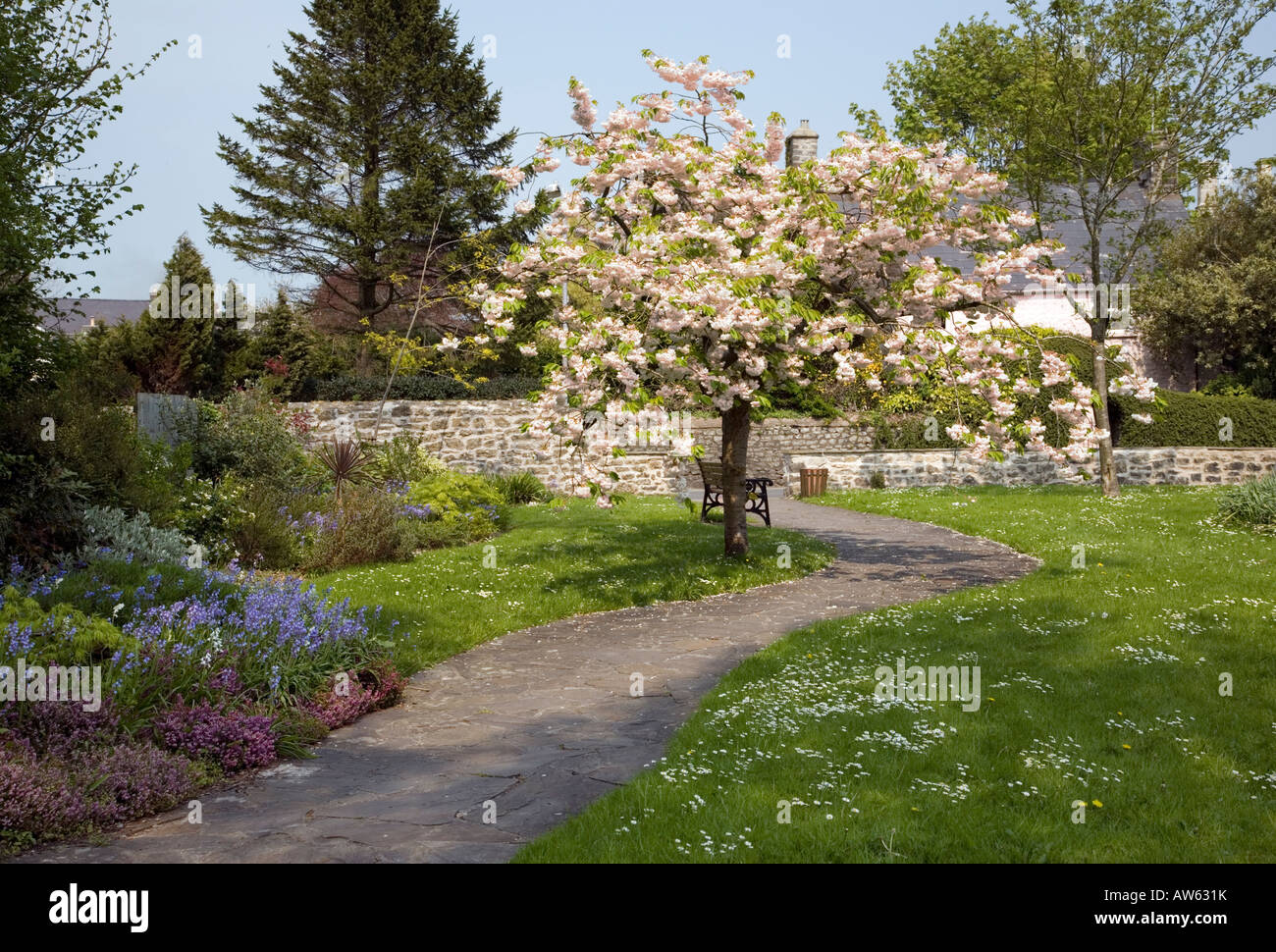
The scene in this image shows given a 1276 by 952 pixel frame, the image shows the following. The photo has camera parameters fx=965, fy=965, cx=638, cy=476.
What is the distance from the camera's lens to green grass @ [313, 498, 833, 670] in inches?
400

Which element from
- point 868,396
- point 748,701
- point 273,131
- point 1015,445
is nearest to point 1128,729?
point 748,701

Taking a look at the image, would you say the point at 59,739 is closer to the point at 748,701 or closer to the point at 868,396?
the point at 748,701

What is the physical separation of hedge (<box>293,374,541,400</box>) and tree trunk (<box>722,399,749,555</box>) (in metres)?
12.6

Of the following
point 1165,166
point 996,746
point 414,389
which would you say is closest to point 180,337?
point 414,389

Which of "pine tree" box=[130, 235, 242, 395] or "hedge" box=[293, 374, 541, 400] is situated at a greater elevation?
"pine tree" box=[130, 235, 242, 395]

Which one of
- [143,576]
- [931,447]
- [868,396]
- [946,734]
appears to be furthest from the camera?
[868,396]

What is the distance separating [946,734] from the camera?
6219mm

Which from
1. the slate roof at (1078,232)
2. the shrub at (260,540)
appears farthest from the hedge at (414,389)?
the slate roof at (1078,232)

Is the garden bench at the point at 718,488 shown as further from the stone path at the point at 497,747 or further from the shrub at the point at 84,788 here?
the shrub at the point at 84,788

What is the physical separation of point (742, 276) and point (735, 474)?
3510mm

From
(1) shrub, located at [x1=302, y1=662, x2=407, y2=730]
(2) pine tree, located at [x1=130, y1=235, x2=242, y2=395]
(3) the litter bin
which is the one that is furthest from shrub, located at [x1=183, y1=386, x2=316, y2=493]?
(3) the litter bin

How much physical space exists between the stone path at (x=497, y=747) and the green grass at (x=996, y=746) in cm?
43

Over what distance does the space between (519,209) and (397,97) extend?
20179 mm

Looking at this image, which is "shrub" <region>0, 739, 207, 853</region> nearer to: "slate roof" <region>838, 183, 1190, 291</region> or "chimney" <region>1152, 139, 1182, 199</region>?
"chimney" <region>1152, 139, 1182, 199</region>
